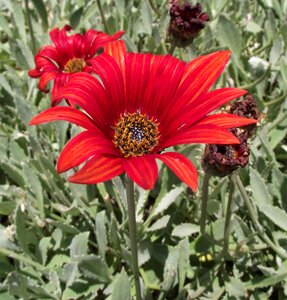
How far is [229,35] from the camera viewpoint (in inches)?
97.0

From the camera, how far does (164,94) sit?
54.8 inches

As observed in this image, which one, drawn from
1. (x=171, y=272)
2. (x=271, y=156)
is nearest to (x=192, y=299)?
(x=171, y=272)

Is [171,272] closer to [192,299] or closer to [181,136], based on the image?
[192,299]

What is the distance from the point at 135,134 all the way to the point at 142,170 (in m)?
0.44

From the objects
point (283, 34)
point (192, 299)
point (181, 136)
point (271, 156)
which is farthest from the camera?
point (283, 34)

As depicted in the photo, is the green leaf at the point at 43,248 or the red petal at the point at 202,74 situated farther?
the green leaf at the point at 43,248

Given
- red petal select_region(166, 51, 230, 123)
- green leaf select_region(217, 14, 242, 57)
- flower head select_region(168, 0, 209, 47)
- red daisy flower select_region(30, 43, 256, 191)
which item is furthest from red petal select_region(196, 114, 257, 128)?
green leaf select_region(217, 14, 242, 57)

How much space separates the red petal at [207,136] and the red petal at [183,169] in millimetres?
52

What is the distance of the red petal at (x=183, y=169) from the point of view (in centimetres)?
100

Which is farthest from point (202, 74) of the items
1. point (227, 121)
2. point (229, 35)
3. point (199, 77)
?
point (229, 35)

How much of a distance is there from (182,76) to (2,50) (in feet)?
5.74

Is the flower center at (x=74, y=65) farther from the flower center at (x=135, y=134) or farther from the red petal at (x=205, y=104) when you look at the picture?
the red petal at (x=205, y=104)

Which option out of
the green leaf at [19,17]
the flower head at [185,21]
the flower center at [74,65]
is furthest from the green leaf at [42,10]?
the flower head at [185,21]

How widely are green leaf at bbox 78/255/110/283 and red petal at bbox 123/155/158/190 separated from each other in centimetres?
67
